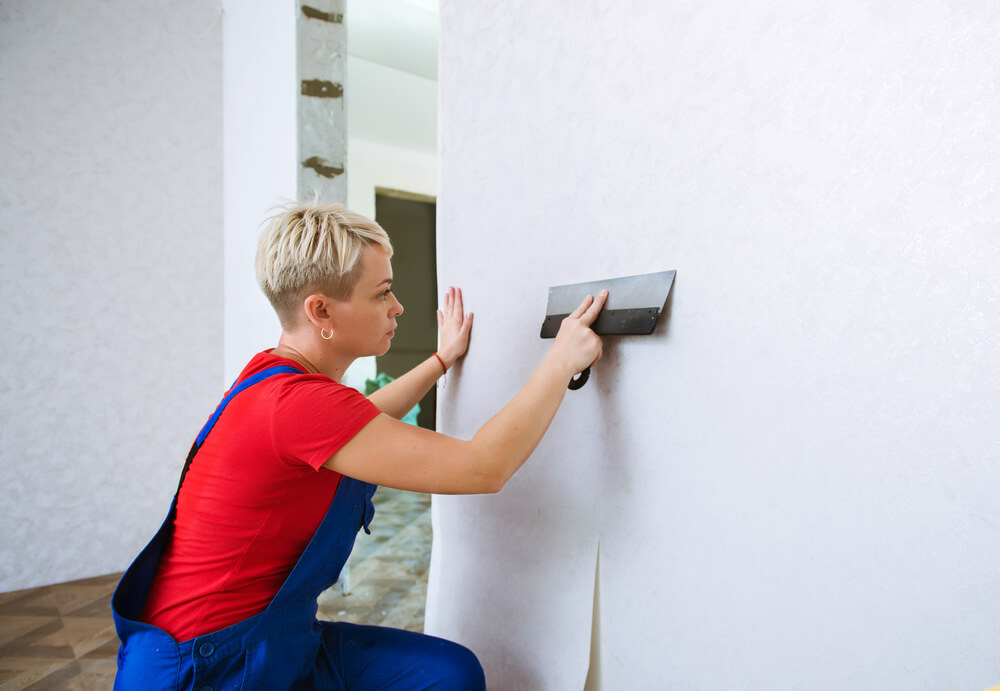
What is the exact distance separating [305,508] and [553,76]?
900 mm

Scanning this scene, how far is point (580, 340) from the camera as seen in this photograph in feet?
3.27

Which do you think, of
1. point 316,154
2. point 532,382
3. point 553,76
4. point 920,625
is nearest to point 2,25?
point 316,154

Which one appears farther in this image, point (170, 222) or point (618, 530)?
point (170, 222)

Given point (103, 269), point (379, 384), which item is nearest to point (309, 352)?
point (103, 269)

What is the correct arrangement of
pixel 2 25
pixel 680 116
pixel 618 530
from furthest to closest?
pixel 2 25, pixel 618 530, pixel 680 116

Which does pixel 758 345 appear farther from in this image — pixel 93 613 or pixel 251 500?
pixel 93 613

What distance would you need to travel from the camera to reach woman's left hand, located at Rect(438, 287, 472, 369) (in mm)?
1379

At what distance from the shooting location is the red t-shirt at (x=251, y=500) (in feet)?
3.02

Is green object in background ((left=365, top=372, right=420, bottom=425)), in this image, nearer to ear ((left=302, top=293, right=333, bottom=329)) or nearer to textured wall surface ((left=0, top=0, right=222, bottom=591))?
textured wall surface ((left=0, top=0, right=222, bottom=591))

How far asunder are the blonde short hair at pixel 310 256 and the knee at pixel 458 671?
2.32 feet

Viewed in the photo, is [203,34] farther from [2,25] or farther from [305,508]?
[305,508]

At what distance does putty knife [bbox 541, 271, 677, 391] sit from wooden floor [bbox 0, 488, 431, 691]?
54.1 inches

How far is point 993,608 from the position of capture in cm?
62

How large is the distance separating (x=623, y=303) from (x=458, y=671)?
77cm
